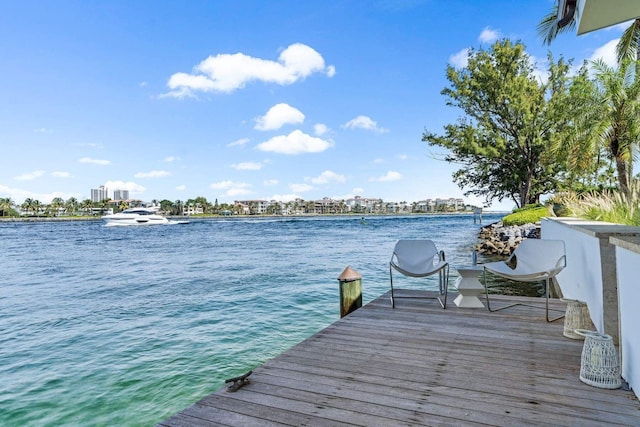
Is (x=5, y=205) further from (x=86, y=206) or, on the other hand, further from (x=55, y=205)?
(x=86, y=206)

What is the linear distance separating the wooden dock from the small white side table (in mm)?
771

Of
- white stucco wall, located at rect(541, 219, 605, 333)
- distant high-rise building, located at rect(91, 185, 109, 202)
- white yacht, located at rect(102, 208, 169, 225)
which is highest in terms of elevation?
distant high-rise building, located at rect(91, 185, 109, 202)

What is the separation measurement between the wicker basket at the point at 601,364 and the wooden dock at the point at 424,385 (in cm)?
6

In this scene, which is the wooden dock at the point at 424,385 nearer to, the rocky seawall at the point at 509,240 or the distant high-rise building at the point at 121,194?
the rocky seawall at the point at 509,240

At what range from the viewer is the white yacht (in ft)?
160

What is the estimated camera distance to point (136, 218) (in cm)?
4934

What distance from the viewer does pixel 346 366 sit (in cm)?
276

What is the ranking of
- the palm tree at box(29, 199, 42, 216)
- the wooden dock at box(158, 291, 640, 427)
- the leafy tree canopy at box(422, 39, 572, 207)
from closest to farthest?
the wooden dock at box(158, 291, 640, 427), the leafy tree canopy at box(422, 39, 572, 207), the palm tree at box(29, 199, 42, 216)

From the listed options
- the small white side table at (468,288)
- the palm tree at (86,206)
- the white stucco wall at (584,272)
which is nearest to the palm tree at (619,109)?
the white stucco wall at (584,272)

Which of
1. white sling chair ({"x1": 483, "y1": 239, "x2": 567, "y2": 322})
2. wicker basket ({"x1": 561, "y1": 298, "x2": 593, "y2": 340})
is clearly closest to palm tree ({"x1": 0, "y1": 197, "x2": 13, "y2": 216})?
white sling chair ({"x1": 483, "y1": 239, "x2": 567, "y2": 322})

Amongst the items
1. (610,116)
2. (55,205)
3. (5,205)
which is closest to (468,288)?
(610,116)

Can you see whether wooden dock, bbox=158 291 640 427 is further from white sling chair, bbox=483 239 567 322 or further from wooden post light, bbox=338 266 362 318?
wooden post light, bbox=338 266 362 318

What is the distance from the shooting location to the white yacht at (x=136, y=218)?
48781mm

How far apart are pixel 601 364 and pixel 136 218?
53428 millimetres
